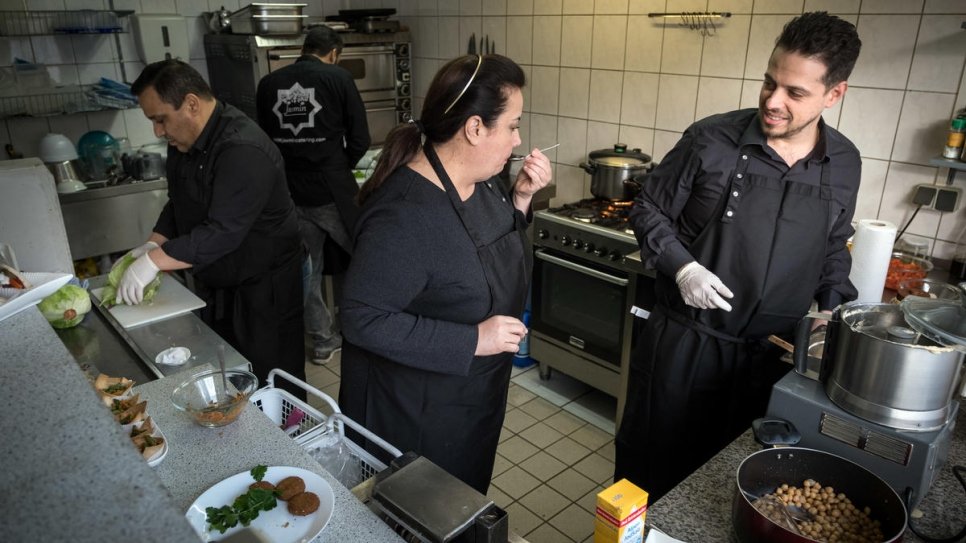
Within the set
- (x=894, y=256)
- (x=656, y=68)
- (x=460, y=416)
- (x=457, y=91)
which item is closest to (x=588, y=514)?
(x=460, y=416)

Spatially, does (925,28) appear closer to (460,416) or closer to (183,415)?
(460,416)

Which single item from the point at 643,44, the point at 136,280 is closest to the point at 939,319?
the point at 136,280

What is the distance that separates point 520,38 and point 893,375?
9.84 ft

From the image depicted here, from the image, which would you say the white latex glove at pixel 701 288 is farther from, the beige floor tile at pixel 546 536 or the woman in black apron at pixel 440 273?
the beige floor tile at pixel 546 536

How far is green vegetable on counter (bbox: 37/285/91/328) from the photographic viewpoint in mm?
1945

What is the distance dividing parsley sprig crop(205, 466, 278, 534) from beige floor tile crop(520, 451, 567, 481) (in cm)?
185

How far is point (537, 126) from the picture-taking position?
382 cm

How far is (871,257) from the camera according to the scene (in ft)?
6.36

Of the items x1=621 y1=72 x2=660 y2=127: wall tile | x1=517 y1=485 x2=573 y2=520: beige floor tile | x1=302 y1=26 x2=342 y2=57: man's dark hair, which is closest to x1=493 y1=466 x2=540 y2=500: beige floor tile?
x1=517 y1=485 x2=573 y2=520: beige floor tile

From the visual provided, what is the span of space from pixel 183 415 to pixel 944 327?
1.49 metres

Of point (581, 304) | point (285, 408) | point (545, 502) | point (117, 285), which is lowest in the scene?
point (545, 502)

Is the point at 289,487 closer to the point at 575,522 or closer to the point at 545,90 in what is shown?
the point at 575,522

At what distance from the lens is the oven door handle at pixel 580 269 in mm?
2920

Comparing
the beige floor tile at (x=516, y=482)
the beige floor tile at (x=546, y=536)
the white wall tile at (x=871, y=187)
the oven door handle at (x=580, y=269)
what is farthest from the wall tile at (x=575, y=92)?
the beige floor tile at (x=546, y=536)
